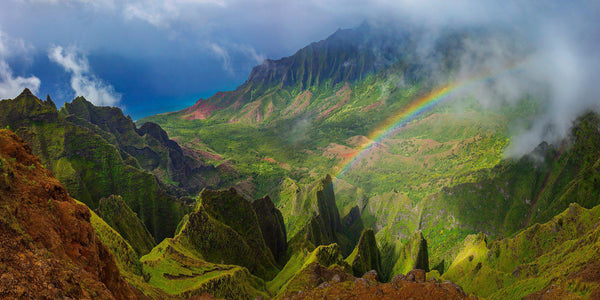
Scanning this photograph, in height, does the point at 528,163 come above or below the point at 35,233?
below

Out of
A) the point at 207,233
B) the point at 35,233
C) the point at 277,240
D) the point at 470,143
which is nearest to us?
the point at 35,233

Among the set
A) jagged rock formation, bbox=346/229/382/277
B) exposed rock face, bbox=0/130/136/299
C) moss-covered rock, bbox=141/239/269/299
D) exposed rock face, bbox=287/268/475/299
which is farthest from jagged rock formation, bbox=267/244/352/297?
exposed rock face, bbox=0/130/136/299

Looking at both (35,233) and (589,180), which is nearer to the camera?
(35,233)

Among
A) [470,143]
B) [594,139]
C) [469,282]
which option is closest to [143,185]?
[469,282]

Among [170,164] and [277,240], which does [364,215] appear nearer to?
[277,240]

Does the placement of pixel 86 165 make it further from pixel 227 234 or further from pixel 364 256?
pixel 364 256

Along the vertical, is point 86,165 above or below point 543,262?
above

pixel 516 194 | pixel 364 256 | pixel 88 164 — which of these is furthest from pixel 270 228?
pixel 516 194
